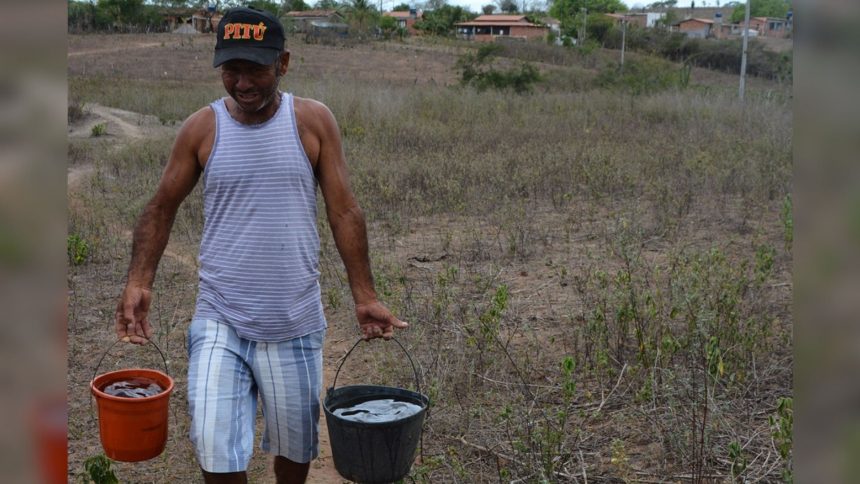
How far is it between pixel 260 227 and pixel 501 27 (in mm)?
61333

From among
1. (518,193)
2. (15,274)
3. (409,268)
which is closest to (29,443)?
(15,274)

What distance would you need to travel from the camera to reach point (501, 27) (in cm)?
6188

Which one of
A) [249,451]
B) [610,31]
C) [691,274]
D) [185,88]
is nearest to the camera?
[249,451]

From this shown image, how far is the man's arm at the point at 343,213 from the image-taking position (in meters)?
2.80

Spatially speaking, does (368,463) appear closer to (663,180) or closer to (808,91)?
(808,91)

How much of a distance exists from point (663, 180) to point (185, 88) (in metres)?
15.5

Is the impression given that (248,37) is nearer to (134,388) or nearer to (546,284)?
(134,388)

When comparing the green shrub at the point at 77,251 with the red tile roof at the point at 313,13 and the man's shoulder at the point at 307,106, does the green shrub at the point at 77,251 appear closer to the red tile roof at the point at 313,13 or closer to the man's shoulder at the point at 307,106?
the man's shoulder at the point at 307,106

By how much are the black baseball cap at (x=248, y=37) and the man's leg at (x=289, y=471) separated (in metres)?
1.31

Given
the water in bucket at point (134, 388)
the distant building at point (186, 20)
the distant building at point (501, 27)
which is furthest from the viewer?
the distant building at point (501, 27)

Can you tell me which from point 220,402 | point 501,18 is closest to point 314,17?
point 501,18

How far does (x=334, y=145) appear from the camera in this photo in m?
2.82

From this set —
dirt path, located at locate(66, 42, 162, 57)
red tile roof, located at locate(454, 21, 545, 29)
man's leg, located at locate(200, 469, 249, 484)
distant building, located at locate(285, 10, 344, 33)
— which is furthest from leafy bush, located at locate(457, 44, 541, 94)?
red tile roof, located at locate(454, 21, 545, 29)

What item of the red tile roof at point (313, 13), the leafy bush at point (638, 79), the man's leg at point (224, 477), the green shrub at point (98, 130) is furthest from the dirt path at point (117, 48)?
the man's leg at point (224, 477)
